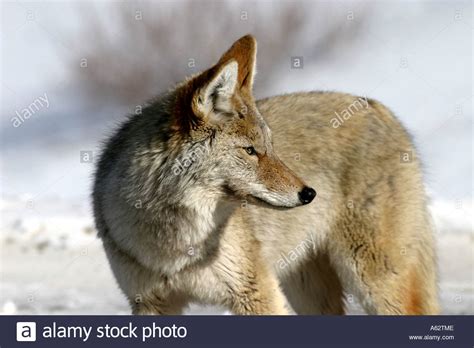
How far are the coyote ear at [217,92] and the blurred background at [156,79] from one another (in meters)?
4.97

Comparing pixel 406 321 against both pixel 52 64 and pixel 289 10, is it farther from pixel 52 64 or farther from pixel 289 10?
pixel 52 64

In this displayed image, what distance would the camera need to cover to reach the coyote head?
6.39 m

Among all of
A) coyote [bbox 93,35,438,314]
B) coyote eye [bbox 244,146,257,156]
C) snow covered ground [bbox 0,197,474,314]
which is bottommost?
snow covered ground [bbox 0,197,474,314]

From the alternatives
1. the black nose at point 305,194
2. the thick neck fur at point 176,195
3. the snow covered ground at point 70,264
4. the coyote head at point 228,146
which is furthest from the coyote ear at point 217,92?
the snow covered ground at point 70,264

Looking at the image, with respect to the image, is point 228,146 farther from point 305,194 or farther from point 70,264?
point 70,264

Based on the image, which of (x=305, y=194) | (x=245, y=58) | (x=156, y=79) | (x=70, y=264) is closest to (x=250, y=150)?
(x=305, y=194)

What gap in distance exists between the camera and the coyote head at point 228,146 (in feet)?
21.0

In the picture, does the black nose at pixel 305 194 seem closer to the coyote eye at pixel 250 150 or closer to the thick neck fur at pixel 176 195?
the coyote eye at pixel 250 150

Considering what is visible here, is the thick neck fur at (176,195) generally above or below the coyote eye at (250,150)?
below

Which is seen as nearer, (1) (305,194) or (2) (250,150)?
(1) (305,194)

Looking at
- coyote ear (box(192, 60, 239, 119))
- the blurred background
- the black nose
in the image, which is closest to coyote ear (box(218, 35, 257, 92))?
coyote ear (box(192, 60, 239, 119))

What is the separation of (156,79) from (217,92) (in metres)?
10.1

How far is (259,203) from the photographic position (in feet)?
21.2

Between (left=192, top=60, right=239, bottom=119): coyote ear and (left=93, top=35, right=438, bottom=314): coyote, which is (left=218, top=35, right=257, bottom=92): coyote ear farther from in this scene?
(left=192, top=60, right=239, bottom=119): coyote ear
